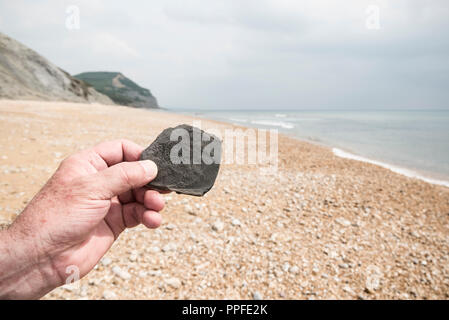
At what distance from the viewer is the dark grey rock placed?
262cm

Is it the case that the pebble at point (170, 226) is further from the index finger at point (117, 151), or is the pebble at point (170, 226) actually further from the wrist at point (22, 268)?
the wrist at point (22, 268)

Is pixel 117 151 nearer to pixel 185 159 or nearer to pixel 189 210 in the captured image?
pixel 185 159

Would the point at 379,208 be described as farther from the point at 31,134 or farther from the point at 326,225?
the point at 31,134

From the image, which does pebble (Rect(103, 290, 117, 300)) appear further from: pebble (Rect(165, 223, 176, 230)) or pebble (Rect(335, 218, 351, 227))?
pebble (Rect(335, 218, 351, 227))

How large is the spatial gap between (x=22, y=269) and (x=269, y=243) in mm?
3755

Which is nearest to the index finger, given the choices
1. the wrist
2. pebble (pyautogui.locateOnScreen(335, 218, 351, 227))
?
the wrist

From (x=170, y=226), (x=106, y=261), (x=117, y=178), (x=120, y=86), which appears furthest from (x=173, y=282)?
(x=120, y=86)

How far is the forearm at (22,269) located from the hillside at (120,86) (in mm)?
127148

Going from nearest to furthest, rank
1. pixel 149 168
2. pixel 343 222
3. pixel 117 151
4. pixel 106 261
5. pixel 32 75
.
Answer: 1. pixel 149 168
2. pixel 117 151
3. pixel 106 261
4. pixel 343 222
5. pixel 32 75

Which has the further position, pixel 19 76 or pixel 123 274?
→ pixel 19 76

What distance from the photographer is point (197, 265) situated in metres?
4.06

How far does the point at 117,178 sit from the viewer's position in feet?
7.14

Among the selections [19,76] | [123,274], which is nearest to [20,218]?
[123,274]

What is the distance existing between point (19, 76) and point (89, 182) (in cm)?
5526
